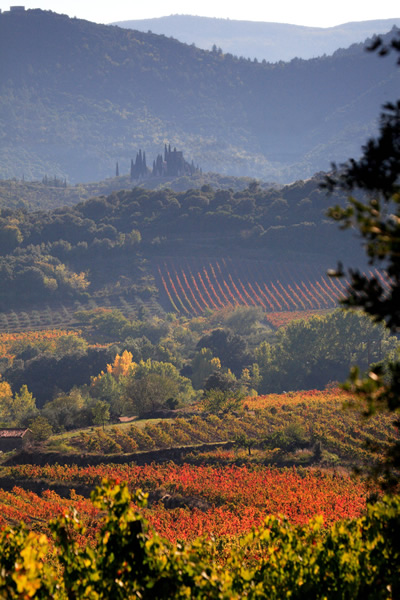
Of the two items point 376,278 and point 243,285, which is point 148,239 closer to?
point 243,285

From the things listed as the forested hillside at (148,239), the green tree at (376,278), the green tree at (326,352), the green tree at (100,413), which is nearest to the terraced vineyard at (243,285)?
the forested hillside at (148,239)

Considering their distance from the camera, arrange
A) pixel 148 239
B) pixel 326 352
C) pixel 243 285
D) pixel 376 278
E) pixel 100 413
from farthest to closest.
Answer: pixel 148 239, pixel 243 285, pixel 326 352, pixel 100 413, pixel 376 278

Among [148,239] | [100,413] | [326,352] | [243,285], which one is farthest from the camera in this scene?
[148,239]

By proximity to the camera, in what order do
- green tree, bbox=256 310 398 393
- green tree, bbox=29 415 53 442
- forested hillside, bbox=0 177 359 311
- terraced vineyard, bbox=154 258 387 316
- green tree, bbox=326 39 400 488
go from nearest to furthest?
green tree, bbox=326 39 400 488
green tree, bbox=29 415 53 442
green tree, bbox=256 310 398 393
terraced vineyard, bbox=154 258 387 316
forested hillside, bbox=0 177 359 311

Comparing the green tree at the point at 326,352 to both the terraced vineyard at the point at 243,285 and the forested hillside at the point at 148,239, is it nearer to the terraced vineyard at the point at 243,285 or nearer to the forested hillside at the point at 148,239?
the terraced vineyard at the point at 243,285

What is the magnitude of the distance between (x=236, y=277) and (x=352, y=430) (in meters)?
104

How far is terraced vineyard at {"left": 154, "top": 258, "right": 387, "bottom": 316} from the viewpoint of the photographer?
470 ft

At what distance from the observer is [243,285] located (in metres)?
154

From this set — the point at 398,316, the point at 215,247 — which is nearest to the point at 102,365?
the point at 215,247

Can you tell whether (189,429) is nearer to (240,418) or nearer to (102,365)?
(240,418)

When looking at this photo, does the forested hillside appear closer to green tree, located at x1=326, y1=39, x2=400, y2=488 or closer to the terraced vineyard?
the terraced vineyard

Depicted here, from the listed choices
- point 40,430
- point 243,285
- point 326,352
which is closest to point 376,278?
point 40,430

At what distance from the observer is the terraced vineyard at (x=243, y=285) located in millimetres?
143125

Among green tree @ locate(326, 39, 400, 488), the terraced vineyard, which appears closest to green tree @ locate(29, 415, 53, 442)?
green tree @ locate(326, 39, 400, 488)
